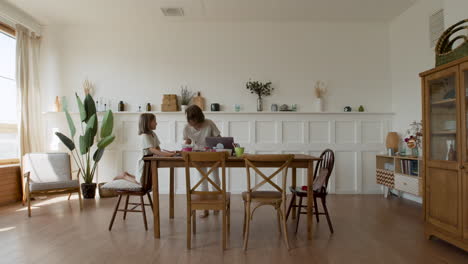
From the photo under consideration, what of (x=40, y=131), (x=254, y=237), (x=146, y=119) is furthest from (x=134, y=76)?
(x=254, y=237)

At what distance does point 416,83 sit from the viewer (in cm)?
520

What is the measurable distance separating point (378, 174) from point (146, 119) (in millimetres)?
4155

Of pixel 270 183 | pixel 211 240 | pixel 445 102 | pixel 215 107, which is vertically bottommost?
pixel 211 240

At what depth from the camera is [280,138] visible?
5.89 metres

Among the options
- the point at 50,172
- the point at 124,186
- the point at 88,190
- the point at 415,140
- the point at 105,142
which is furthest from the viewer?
the point at 88,190

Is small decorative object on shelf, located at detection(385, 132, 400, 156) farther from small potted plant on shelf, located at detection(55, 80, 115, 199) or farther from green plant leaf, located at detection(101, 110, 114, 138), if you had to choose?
green plant leaf, located at detection(101, 110, 114, 138)

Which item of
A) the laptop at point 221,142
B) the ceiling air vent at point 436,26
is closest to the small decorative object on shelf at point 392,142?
Result: the ceiling air vent at point 436,26

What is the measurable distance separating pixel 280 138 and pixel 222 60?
1868mm

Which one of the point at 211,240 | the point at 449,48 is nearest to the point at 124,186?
the point at 211,240

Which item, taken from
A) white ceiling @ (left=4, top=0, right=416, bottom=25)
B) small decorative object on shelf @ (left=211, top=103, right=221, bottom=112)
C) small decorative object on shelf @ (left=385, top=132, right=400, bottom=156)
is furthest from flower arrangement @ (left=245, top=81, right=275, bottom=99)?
small decorative object on shelf @ (left=385, top=132, right=400, bottom=156)

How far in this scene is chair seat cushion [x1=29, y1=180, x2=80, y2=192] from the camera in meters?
4.31

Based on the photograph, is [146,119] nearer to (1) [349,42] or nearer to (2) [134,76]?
(2) [134,76]

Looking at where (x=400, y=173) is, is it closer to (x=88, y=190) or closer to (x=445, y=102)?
(x=445, y=102)

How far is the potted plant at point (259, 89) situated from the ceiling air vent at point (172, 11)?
5.77ft
